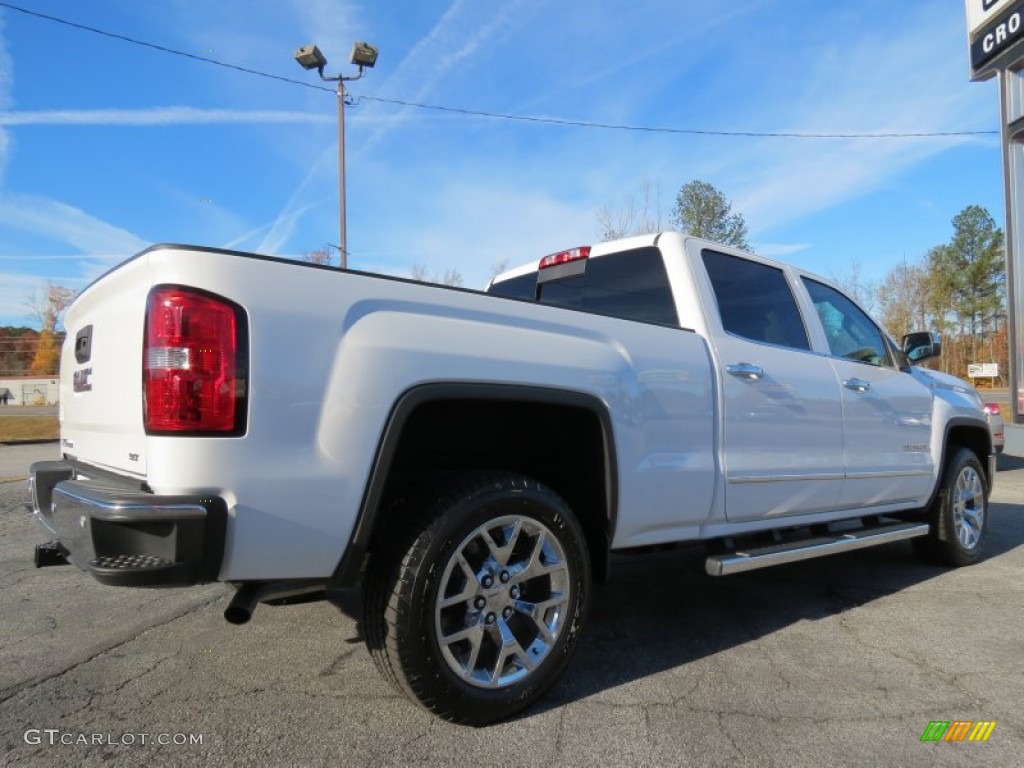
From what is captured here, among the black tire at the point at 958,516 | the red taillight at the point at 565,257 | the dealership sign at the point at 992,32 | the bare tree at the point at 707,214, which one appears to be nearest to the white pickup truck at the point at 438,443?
the red taillight at the point at 565,257

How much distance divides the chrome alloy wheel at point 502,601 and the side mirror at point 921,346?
12.1 feet

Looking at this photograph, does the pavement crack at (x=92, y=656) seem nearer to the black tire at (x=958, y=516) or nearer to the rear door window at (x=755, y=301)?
the rear door window at (x=755, y=301)

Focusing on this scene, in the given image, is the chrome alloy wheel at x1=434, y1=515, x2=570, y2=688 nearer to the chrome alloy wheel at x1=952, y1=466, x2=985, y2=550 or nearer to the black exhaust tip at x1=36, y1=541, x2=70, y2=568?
the black exhaust tip at x1=36, y1=541, x2=70, y2=568

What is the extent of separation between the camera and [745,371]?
344 centimetres

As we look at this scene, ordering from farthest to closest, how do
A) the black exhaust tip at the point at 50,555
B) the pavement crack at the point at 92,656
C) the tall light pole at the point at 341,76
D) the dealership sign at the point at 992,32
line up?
1. the tall light pole at the point at 341,76
2. the dealership sign at the point at 992,32
3. the pavement crack at the point at 92,656
4. the black exhaust tip at the point at 50,555

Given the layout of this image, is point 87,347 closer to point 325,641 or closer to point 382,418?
point 382,418

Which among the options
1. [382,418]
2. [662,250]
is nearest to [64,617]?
[382,418]

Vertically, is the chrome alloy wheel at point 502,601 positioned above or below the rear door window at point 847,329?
below

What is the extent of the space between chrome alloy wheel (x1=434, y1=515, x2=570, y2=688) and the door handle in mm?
1324

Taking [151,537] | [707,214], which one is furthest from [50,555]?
[707,214]

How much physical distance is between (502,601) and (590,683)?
671 millimetres

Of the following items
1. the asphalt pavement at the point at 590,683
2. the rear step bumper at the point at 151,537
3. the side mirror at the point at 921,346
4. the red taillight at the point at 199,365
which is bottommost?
the asphalt pavement at the point at 590,683

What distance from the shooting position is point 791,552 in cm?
350

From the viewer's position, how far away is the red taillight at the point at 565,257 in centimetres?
416
